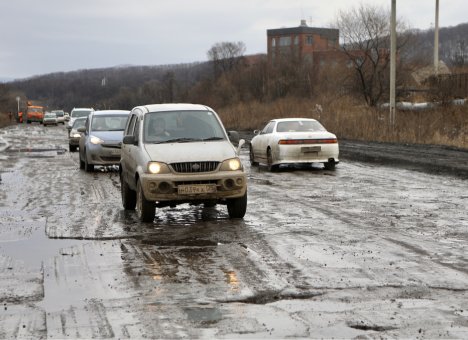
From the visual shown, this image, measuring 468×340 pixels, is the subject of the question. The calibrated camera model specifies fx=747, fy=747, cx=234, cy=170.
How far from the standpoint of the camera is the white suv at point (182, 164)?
428 inches

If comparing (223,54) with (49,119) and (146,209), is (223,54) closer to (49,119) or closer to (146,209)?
(49,119)

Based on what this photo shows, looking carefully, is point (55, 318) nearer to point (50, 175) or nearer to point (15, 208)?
point (15, 208)

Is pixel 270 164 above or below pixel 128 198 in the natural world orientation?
below

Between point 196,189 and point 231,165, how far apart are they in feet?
2.22

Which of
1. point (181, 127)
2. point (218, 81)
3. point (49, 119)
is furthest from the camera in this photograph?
point (218, 81)

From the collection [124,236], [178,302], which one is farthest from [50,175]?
[178,302]

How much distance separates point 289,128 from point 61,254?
13544mm

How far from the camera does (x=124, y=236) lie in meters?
9.87

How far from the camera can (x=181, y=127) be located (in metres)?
12.1

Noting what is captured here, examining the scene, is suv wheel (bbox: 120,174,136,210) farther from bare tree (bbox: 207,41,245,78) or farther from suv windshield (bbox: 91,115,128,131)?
bare tree (bbox: 207,41,245,78)

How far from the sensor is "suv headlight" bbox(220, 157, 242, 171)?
1109 cm

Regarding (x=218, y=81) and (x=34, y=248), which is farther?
(x=218, y=81)

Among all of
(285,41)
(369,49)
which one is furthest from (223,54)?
(369,49)

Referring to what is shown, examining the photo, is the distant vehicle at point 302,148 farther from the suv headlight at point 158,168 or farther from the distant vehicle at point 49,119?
the distant vehicle at point 49,119
